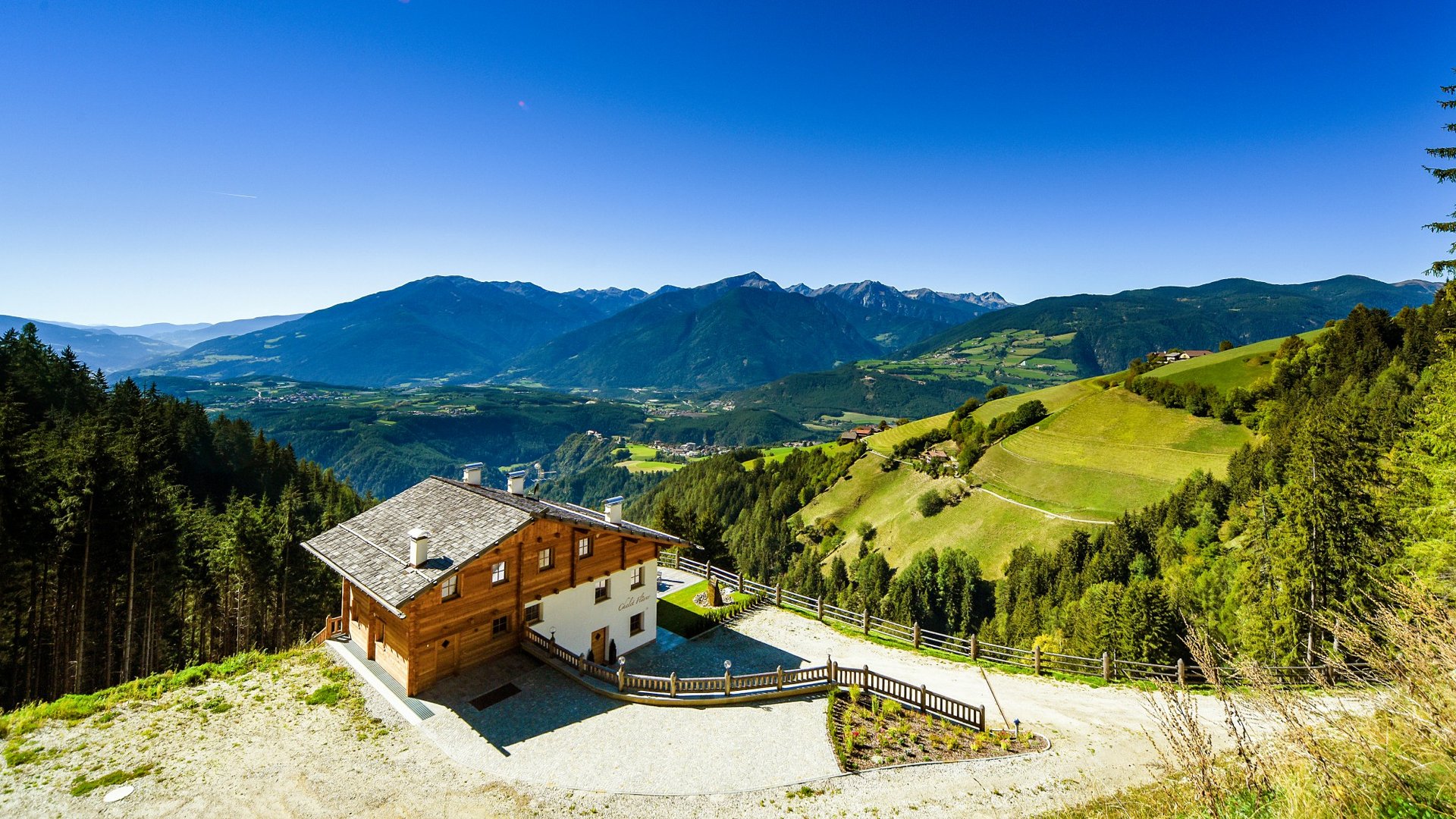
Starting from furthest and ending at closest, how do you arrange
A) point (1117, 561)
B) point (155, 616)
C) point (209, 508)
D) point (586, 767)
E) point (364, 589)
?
1. point (1117, 561)
2. point (209, 508)
3. point (155, 616)
4. point (364, 589)
5. point (586, 767)

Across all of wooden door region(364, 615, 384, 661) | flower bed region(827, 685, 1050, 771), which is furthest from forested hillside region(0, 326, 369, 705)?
flower bed region(827, 685, 1050, 771)

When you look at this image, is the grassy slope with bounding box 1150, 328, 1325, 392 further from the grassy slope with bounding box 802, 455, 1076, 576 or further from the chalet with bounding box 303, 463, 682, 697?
the chalet with bounding box 303, 463, 682, 697

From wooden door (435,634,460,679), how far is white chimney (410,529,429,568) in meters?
3.19

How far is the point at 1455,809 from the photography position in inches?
303

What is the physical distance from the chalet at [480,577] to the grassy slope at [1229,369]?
108403mm

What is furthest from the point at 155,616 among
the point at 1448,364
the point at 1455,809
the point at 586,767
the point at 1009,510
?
the point at 1009,510

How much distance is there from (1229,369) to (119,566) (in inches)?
5657

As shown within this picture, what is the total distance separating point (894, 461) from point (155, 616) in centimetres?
11134

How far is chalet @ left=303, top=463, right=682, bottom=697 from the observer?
22500 mm

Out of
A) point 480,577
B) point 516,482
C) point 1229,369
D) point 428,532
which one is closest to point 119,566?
point 428,532

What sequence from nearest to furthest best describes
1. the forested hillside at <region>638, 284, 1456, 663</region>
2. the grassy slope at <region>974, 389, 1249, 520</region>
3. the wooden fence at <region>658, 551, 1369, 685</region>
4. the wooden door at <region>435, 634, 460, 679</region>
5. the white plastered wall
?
the wooden door at <region>435, 634, 460, 679</region>
the wooden fence at <region>658, 551, 1369, 685</region>
the white plastered wall
the forested hillside at <region>638, 284, 1456, 663</region>
the grassy slope at <region>974, 389, 1249, 520</region>

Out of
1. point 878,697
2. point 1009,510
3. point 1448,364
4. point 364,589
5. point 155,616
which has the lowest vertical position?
point 1009,510

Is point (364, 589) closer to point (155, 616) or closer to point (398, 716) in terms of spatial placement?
point (398, 716)

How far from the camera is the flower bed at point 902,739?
62.5ft
